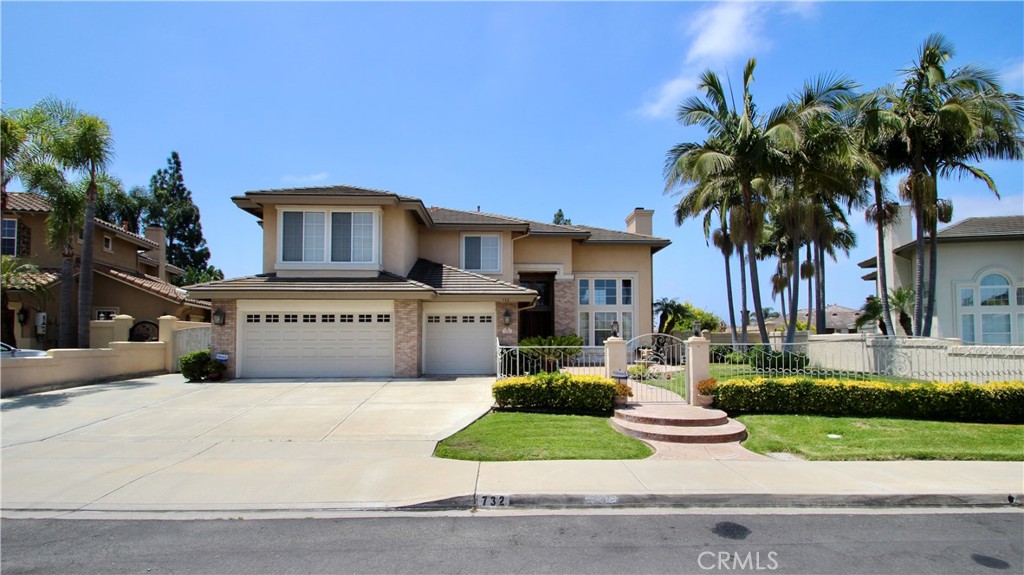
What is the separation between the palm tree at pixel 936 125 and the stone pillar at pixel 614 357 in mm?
12501

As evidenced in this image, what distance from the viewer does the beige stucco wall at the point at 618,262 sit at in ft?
77.6

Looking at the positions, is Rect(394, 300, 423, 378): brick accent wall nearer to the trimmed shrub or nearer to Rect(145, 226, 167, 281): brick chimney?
the trimmed shrub

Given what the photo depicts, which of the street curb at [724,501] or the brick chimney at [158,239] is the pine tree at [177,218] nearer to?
the brick chimney at [158,239]

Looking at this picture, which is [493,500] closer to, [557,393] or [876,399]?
[557,393]

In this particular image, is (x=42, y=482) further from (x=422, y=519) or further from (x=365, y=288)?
(x=365, y=288)

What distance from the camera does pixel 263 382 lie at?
16.0m

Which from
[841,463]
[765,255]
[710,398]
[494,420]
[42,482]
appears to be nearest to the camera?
[42,482]

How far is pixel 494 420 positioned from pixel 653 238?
50.3 ft

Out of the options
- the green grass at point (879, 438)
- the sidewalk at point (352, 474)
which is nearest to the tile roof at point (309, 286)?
the sidewalk at point (352, 474)

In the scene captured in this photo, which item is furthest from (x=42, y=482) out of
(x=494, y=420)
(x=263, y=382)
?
(x=263, y=382)

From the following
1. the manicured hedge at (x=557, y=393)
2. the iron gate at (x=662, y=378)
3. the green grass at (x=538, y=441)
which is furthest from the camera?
the iron gate at (x=662, y=378)

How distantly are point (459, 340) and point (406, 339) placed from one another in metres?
2.01

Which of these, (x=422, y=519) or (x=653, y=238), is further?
(x=653, y=238)

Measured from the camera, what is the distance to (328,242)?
18062 mm
